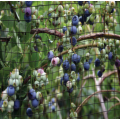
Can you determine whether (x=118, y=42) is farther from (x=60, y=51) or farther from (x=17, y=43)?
(x=17, y=43)

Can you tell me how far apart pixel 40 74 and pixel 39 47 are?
0.16 m

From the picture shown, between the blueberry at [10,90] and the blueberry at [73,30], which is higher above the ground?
the blueberry at [73,30]

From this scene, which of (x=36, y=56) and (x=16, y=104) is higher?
(x=36, y=56)

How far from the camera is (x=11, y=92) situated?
2.27 feet

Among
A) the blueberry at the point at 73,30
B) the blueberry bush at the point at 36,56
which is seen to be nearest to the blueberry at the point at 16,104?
the blueberry bush at the point at 36,56

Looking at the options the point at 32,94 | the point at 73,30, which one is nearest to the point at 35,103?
the point at 32,94

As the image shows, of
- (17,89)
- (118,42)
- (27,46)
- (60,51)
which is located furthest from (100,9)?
(17,89)

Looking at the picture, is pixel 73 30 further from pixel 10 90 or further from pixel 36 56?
pixel 10 90

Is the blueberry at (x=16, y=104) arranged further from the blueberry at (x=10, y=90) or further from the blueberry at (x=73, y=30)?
the blueberry at (x=73, y=30)

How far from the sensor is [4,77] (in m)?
0.75

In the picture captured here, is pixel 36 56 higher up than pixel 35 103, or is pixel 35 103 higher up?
pixel 36 56

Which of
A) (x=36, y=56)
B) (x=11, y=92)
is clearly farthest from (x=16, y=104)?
(x=36, y=56)

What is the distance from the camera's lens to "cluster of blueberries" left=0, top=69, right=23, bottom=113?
69cm

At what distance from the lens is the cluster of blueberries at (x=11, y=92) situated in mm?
690
